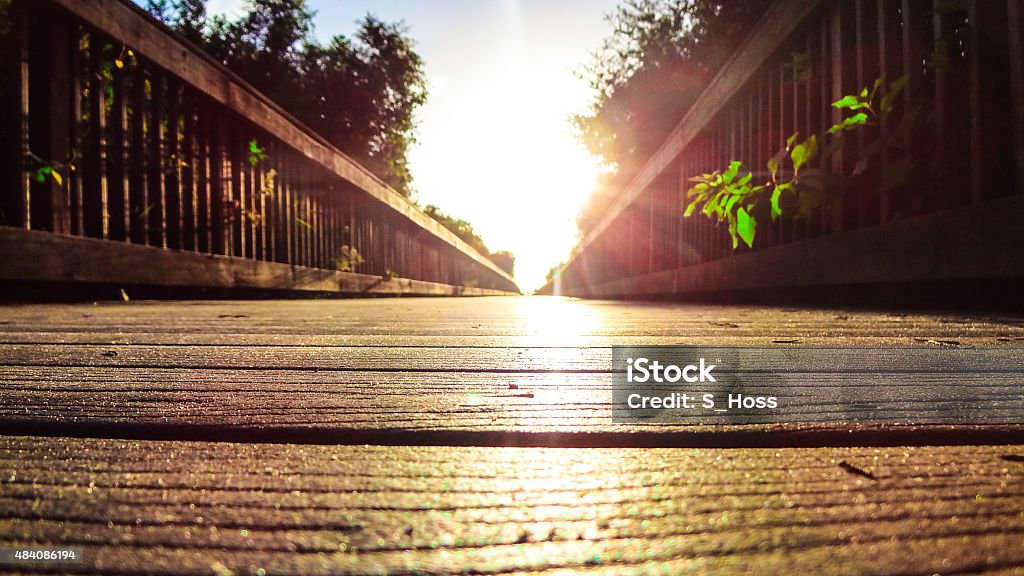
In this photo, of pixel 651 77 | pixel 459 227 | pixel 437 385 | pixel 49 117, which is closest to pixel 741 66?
pixel 437 385

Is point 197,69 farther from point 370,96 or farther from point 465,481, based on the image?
point 370,96

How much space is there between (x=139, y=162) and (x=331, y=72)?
1438cm

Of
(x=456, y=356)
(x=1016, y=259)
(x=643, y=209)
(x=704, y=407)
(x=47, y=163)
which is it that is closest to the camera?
(x=704, y=407)

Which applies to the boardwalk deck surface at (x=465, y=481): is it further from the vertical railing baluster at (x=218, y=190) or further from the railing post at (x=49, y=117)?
the vertical railing baluster at (x=218, y=190)

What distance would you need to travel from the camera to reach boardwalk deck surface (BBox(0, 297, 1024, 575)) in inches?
13.4

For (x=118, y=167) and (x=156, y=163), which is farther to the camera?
(x=156, y=163)

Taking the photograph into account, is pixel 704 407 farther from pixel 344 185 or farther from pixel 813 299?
pixel 344 185

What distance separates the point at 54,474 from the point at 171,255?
3009 millimetres

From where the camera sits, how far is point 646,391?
690 mm

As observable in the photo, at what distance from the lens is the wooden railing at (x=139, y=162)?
2352 mm

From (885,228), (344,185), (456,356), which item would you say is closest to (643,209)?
(344,185)

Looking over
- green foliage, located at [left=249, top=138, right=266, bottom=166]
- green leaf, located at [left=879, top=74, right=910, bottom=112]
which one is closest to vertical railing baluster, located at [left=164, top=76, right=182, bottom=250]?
green foliage, located at [left=249, top=138, right=266, bottom=166]

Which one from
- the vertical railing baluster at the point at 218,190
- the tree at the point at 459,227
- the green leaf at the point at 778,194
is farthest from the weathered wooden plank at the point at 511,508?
the tree at the point at 459,227

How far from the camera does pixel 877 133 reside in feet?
7.40
